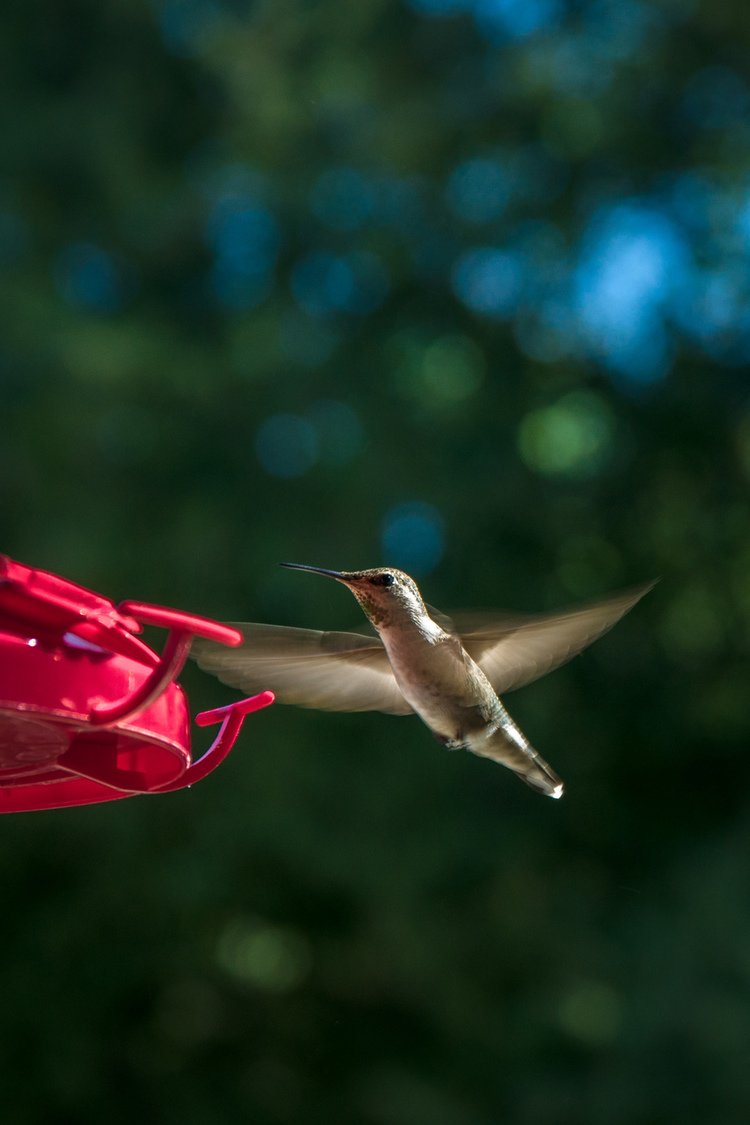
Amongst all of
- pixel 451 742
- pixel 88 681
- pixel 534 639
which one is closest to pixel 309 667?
pixel 451 742

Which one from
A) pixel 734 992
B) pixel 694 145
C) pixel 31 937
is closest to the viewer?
pixel 734 992

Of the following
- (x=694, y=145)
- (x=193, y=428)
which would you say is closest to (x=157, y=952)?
(x=193, y=428)

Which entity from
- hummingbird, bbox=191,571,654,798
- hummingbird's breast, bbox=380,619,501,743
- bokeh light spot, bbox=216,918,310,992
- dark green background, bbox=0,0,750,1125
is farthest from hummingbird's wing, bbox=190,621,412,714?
bokeh light spot, bbox=216,918,310,992

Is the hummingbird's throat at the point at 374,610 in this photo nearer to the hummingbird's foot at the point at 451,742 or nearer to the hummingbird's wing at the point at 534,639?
the hummingbird's wing at the point at 534,639

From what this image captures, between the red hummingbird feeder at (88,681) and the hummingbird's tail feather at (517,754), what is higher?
the hummingbird's tail feather at (517,754)

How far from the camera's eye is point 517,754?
3.36 metres

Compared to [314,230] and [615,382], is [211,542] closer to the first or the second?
[314,230]

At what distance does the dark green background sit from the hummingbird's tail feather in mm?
2169

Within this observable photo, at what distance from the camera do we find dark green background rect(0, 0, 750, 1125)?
547 cm

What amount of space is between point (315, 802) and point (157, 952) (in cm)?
112

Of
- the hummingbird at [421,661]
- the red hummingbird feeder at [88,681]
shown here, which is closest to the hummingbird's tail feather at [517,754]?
the hummingbird at [421,661]

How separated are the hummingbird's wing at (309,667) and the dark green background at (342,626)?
2127mm

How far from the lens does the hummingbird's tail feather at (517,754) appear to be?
3.33 m

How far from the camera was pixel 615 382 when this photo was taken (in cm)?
629
